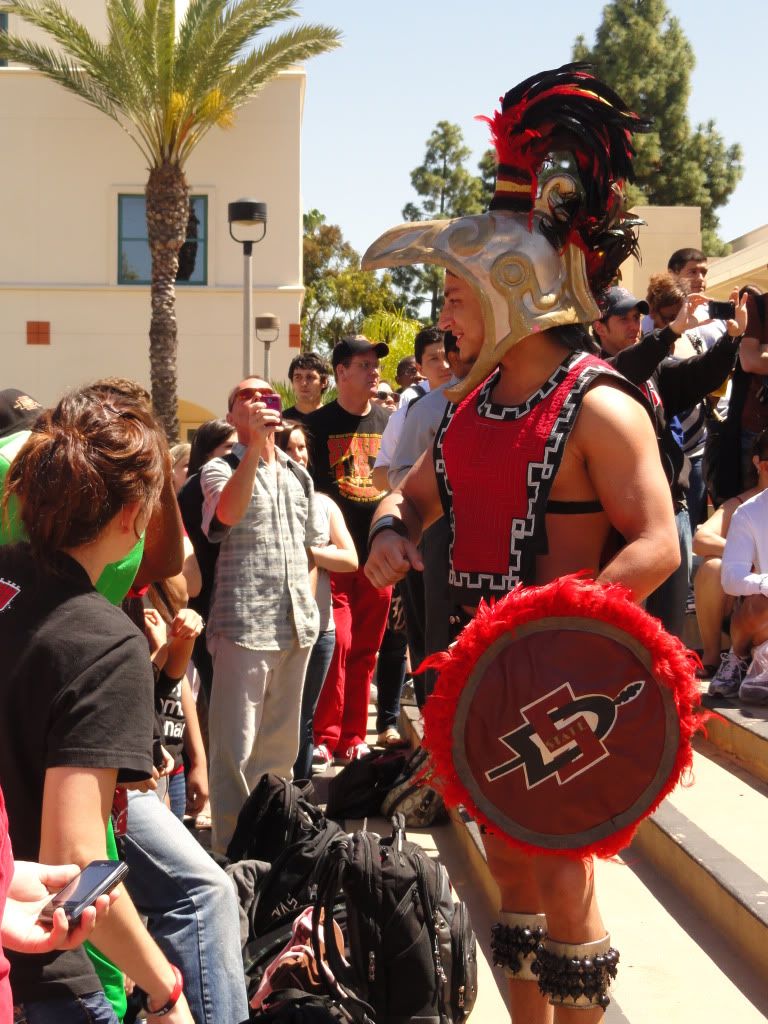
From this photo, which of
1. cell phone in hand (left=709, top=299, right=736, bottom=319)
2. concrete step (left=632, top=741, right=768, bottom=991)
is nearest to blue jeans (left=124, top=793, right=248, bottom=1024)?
concrete step (left=632, top=741, right=768, bottom=991)

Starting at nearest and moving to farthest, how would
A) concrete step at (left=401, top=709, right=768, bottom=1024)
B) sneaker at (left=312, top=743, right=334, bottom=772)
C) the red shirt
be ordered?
1. the red shirt
2. concrete step at (left=401, top=709, right=768, bottom=1024)
3. sneaker at (left=312, top=743, right=334, bottom=772)

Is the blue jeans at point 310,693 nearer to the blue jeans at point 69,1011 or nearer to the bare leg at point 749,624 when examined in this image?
the bare leg at point 749,624

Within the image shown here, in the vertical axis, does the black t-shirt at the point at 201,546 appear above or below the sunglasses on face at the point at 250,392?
below

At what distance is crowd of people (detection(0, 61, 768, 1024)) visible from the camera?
2287 mm

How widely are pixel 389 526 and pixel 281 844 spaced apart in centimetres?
168

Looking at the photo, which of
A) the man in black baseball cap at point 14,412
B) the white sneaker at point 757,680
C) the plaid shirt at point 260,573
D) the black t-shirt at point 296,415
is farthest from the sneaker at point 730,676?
the man in black baseball cap at point 14,412

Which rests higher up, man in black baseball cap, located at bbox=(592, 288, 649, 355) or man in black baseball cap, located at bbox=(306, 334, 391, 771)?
man in black baseball cap, located at bbox=(592, 288, 649, 355)

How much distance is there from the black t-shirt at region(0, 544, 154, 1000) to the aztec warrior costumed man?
86cm

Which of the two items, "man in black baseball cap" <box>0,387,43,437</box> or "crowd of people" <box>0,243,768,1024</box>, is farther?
"man in black baseball cap" <box>0,387,43,437</box>

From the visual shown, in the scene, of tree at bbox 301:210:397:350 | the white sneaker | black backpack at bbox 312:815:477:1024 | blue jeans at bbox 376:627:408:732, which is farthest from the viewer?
tree at bbox 301:210:397:350

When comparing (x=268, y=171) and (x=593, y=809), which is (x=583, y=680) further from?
(x=268, y=171)

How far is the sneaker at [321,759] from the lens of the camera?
7.17 meters

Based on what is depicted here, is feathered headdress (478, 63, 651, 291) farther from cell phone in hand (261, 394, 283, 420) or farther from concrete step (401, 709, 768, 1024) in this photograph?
cell phone in hand (261, 394, 283, 420)

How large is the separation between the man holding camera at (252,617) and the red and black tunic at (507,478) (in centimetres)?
210
